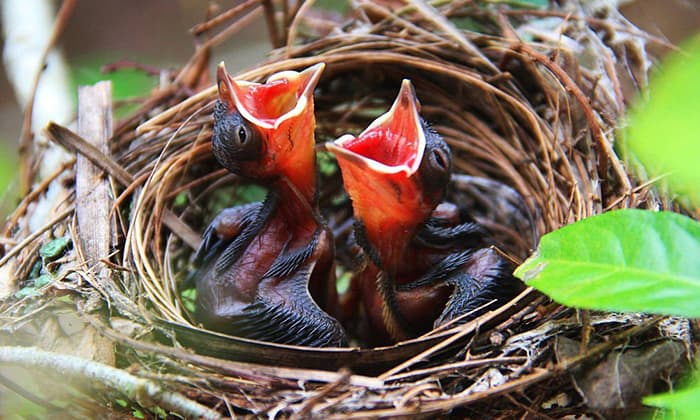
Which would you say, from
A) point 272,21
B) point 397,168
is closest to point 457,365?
point 397,168

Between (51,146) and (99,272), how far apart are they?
0.62 meters

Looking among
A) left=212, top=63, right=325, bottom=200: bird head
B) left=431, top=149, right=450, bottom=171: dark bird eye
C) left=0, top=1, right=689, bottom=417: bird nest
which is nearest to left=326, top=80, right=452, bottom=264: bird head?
left=431, top=149, right=450, bottom=171: dark bird eye

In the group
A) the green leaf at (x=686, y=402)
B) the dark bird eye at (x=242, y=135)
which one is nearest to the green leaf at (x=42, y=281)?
the dark bird eye at (x=242, y=135)

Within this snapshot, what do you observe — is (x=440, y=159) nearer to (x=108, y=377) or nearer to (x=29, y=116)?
(x=108, y=377)

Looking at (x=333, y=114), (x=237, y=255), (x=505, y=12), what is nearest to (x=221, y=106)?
(x=237, y=255)

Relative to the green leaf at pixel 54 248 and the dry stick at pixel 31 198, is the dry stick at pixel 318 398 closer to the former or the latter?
the green leaf at pixel 54 248

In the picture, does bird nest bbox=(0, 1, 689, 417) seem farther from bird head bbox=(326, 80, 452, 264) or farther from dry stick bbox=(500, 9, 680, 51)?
bird head bbox=(326, 80, 452, 264)

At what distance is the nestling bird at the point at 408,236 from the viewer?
133 centimetres

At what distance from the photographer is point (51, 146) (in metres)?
1.80

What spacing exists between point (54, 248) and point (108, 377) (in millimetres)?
486

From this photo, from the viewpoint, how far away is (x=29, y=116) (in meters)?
1.66

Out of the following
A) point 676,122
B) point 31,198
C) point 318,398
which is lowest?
point 318,398

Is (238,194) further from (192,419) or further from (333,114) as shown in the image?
(192,419)

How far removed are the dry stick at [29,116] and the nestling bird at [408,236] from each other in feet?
2.68
